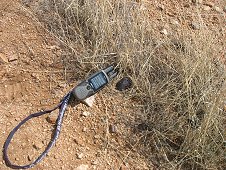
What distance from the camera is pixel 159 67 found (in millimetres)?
2094

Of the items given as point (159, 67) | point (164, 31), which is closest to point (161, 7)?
point (164, 31)

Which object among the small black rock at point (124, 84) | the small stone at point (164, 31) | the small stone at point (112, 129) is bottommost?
the small stone at point (112, 129)

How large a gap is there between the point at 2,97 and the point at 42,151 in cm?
36

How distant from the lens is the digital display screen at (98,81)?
6.50 ft

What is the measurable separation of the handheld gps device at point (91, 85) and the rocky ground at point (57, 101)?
0.06 meters

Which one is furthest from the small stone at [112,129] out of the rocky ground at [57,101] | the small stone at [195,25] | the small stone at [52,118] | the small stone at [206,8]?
the small stone at [206,8]

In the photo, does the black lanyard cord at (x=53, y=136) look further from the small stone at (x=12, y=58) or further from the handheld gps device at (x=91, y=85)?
the small stone at (x=12, y=58)

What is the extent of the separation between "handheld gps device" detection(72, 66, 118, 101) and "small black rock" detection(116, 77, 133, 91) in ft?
0.24

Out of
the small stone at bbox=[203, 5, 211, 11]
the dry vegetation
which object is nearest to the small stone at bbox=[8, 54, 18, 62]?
the dry vegetation

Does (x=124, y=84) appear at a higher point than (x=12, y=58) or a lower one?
lower

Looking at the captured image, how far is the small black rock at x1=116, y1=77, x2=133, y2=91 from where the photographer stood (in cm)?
206

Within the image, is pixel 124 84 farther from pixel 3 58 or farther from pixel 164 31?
pixel 3 58

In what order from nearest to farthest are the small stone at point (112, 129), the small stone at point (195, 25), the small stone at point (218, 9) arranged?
the small stone at point (112, 129)
the small stone at point (195, 25)
the small stone at point (218, 9)

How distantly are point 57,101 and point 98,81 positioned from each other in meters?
0.22
